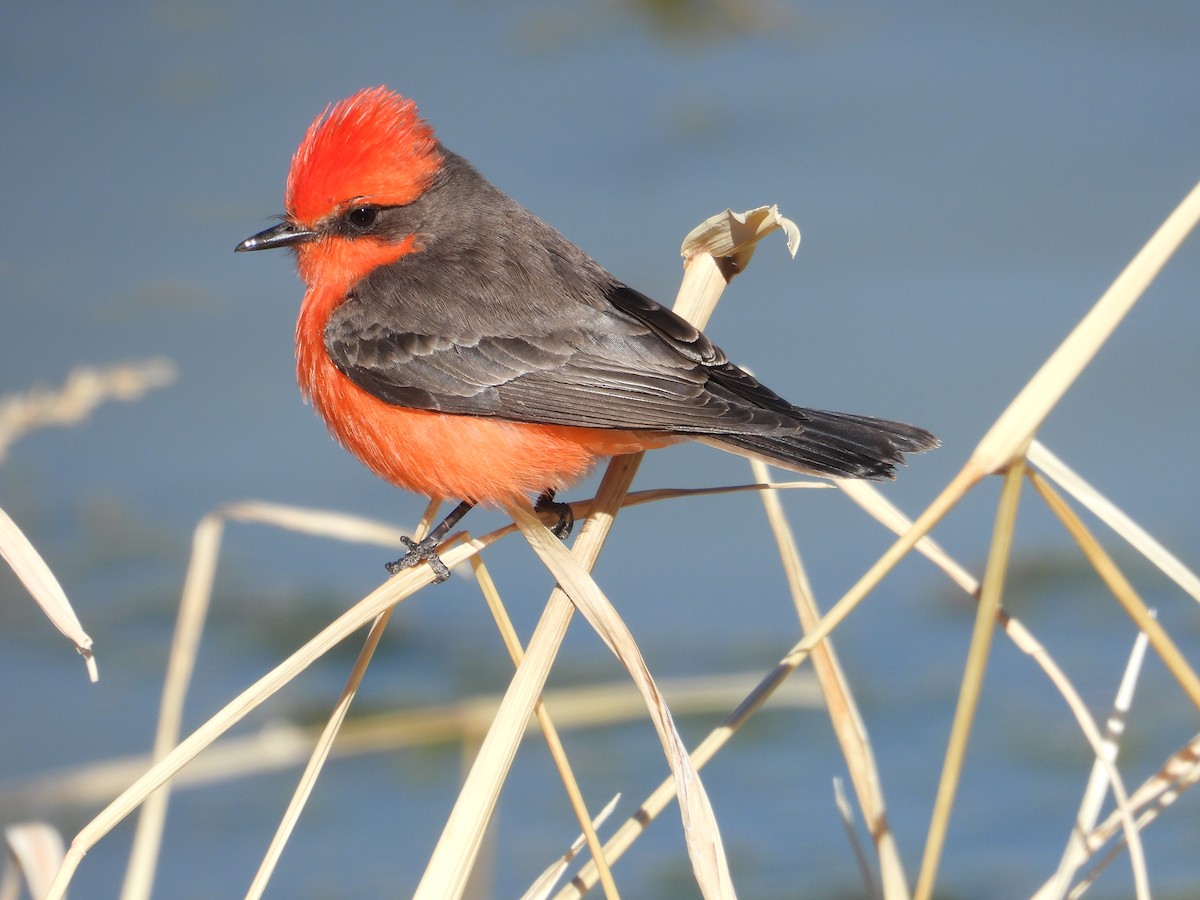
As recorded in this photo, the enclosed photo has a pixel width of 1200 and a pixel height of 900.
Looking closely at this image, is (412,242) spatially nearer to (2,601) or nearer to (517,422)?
(517,422)

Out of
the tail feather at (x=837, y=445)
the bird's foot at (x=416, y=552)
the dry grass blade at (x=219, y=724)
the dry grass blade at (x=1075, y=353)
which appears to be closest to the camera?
the dry grass blade at (x=1075, y=353)

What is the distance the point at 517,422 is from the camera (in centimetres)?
387

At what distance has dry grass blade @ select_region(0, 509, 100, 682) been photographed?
2369mm

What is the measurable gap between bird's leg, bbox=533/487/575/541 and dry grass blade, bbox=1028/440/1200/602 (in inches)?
60.1

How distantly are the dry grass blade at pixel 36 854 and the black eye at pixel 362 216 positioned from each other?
1869 millimetres

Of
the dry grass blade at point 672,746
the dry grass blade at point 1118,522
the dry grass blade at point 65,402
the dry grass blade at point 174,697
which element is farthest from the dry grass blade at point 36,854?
the dry grass blade at point 1118,522

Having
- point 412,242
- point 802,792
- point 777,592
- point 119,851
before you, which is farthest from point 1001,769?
point 119,851

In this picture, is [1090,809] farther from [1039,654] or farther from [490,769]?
[490,769]

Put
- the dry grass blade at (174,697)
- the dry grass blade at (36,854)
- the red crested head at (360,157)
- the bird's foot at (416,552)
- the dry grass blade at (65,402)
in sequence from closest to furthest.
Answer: the dry grass blade at (65,402) < the dry grass blade at (36,854) < the dry grass blade at (174,697) < the bird's foot at (416,552) < the red crested head at (360,157)

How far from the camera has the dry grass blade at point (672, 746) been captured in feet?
7.55

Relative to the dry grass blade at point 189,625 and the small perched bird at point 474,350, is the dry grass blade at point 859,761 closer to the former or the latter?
the small perched bird at point 474,350

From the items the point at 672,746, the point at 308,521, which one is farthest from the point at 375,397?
the point at 672,746

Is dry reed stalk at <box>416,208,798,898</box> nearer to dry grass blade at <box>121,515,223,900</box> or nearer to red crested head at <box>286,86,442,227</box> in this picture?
dry grass blade at <box>121,515,223,900</box>

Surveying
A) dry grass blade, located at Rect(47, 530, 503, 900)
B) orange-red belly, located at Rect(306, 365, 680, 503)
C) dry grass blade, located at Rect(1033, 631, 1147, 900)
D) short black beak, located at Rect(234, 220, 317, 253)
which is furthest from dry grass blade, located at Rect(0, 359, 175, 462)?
dry grass blade, located at Rect(1033, 631, 1147, 900)
